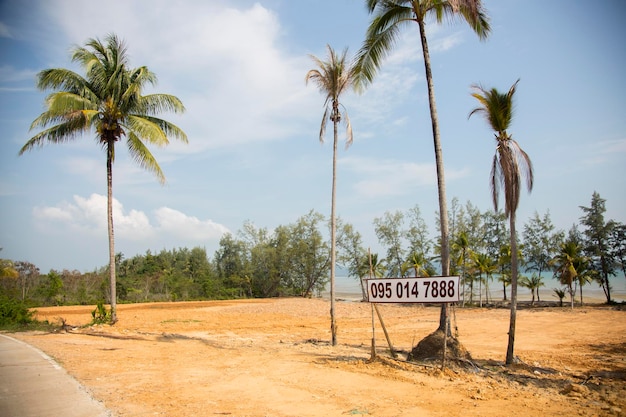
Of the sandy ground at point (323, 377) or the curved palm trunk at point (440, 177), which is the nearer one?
the sandy ground at point (323, 377)

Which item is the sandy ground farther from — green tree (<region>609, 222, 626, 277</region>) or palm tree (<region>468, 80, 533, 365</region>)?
green tree (<region>609, 222, 626, 277</region>)

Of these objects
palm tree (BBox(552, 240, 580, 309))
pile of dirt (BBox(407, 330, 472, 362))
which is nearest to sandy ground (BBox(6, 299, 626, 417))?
pile of dirt (BBox(407, 330, 472, 362))

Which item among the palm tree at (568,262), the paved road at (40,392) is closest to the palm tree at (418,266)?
the palm tree at (568,262)

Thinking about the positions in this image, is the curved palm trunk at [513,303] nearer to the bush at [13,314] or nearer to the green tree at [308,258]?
the bush at [13,314]

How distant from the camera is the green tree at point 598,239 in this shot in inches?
1583

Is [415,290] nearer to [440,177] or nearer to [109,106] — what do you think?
[440,177]

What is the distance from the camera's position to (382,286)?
9.04 metres

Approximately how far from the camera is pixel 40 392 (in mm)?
6543

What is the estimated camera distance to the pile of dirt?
9.73 m

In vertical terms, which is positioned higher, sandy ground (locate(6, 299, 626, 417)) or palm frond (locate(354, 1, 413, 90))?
palm frond (locate(354, 1, 413, 90))

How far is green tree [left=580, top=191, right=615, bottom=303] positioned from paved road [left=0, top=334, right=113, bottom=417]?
45.9 metres

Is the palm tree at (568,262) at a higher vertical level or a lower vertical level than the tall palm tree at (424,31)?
lower

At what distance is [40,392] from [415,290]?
7068 millimetres

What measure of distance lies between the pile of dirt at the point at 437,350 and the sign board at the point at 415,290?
2246 millimetres
